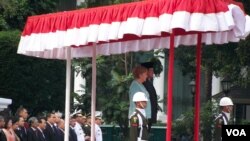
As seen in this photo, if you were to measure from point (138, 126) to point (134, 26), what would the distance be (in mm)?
1861

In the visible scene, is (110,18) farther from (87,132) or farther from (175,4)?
(87,132)

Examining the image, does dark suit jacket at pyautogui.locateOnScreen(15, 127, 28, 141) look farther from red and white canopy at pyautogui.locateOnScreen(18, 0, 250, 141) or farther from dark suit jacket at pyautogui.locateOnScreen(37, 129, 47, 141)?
red and white canopy at pyautogui.locateOnScreen(18, 0, 250, 141)

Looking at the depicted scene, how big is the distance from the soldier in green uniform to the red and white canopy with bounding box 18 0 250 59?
0.94m

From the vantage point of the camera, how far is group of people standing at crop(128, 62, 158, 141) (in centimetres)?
1148

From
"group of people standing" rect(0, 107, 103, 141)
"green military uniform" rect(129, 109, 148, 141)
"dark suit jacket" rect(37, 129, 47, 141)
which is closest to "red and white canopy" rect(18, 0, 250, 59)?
"green military uniform" rect(129, 109, 148, 141)

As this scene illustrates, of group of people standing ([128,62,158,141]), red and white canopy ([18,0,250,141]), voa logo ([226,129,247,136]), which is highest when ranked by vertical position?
red and white canopy ([18,0,250,141])

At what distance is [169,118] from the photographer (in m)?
9.95

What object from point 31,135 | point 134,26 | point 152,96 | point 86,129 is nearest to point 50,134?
point 31,135

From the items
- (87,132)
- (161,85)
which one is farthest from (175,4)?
(161,85)

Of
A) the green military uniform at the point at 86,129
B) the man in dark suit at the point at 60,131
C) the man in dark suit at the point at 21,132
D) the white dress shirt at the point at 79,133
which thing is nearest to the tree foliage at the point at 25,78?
the green military uniform at the point at 86,129

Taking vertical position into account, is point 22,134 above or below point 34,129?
below

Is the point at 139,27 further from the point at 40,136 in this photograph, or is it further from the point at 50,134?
the point at 50,134

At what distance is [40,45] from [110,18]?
1.44m

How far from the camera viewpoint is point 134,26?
10328 mm
